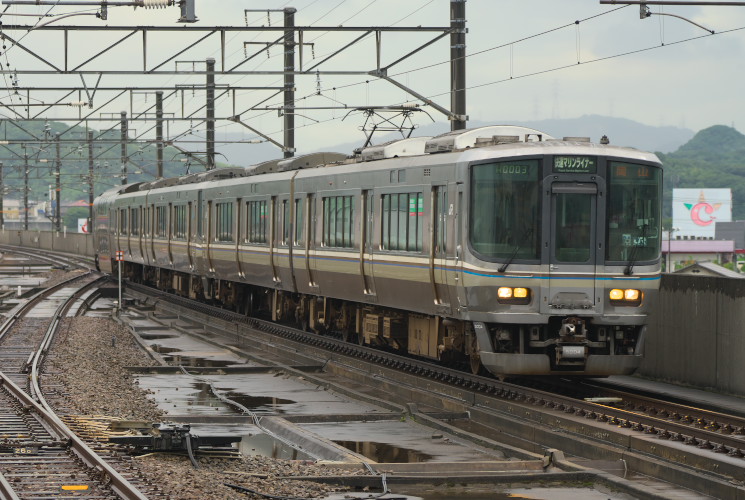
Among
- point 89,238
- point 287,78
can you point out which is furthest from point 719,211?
point 287,78

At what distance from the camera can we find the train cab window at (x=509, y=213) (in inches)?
623

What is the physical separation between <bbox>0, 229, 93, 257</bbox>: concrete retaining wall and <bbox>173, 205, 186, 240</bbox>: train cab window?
116 ft

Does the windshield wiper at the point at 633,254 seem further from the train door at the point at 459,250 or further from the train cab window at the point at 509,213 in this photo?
the train door at the point at 459,250

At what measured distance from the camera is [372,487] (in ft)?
35.7

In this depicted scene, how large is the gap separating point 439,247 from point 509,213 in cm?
157

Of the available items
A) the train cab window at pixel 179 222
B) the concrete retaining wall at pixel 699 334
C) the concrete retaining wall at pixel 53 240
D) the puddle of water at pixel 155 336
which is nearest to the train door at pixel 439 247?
the concrete retaining wall at pixel 699 334

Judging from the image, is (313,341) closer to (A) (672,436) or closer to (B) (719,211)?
(A) (672,436)

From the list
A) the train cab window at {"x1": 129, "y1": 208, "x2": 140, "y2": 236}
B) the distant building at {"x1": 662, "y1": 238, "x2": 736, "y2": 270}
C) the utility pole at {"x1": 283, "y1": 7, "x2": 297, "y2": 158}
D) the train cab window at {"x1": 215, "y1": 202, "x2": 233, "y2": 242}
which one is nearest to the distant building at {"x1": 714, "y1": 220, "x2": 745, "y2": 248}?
the distant building at {"x1": 662, "y1": 238, "x2": 736, "y2": 270}

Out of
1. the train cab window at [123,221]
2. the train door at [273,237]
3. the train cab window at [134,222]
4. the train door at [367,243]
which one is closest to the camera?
the train door at [367,243]

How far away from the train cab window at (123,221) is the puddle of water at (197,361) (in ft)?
77.6

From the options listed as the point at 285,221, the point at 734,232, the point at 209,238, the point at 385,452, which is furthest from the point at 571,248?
the point at 734,232

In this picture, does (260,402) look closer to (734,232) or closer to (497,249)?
(497,249)

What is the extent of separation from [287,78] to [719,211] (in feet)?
518

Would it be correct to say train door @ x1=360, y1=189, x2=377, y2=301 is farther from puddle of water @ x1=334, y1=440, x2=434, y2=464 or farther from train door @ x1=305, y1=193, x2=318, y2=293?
puddle of water @ x1=334, y1=440, x2=434, y2=464
